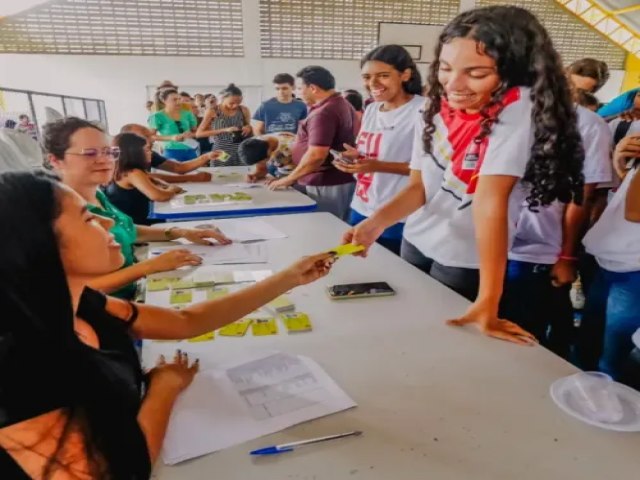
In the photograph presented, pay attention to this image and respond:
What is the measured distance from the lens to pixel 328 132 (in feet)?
8.36

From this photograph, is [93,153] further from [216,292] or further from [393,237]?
[393,237]

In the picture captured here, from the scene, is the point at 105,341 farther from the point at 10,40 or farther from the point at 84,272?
the point at 10,40

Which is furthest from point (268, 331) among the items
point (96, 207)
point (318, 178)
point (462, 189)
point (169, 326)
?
point (318, 178)

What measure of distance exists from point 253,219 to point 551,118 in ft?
4.28

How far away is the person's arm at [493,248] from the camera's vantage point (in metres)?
0.99

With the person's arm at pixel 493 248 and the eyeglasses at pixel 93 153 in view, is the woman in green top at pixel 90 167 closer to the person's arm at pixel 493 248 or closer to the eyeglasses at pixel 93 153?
the eyeglasses at pixel 93 153

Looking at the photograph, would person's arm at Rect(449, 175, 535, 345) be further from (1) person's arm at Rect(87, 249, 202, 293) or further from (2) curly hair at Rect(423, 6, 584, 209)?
(1) person's arm at Rect(87, 249, 202, 293)

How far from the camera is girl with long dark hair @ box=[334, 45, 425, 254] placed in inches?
76.3

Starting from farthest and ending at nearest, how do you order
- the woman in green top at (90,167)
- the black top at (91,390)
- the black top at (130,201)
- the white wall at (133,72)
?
1. the white wall at (133,72)
2. the black top at (130,201)
3. the woman in green top at (90,167)
4. the black top at (91,390)

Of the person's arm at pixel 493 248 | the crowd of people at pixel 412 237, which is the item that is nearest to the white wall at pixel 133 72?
the crowd of people at pixel 412 237

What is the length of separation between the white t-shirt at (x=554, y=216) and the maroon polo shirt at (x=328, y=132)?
1.32m

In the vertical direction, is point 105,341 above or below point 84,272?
below

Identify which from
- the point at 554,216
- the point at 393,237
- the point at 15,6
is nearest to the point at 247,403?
the point at 554,216

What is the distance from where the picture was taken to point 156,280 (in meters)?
1.35
